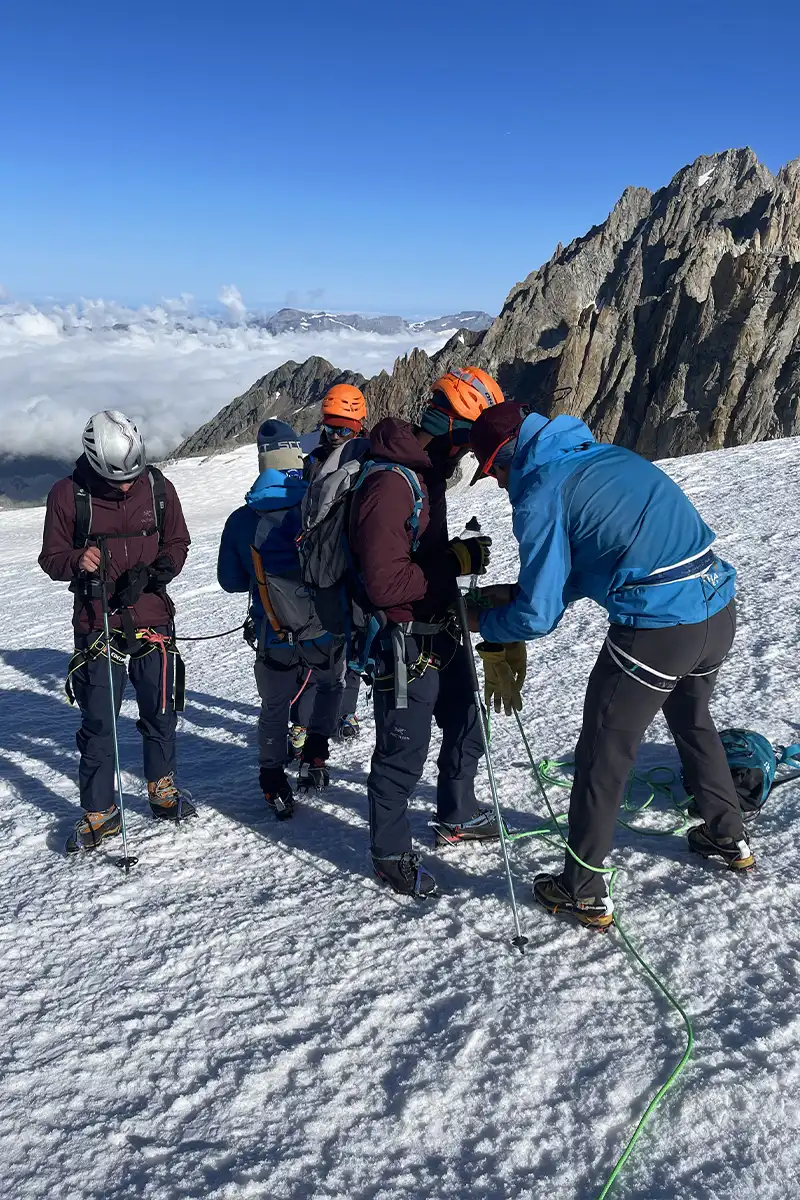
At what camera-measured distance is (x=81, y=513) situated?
4742 millimetres

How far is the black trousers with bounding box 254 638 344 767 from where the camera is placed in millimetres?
5039

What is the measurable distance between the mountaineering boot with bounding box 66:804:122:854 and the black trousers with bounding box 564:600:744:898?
2.91 meters

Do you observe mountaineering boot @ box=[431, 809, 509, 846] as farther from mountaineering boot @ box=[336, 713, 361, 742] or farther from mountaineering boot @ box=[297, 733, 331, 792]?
mountaineering boot @ box=[336, 713, 361, 742]

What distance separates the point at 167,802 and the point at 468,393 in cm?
326

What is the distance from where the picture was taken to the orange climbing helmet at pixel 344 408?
Answer: 565cm

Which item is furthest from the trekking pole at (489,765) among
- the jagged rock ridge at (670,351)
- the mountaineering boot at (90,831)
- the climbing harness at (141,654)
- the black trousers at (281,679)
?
the jagged rock ridge at (670,351)

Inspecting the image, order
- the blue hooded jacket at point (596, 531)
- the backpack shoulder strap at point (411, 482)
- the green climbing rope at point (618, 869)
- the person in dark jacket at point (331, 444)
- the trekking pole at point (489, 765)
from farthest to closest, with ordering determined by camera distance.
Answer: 1. the person in dark jacket at point (331, 444)
2. the backpack shoulder strap at point (411, 482)
3. the trekking pole at point (489, 765)
4. the blue hooded jacket at point (596, 531)
5. the green climbing rope at point (618, 869)

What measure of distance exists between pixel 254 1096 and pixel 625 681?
2.27 meters

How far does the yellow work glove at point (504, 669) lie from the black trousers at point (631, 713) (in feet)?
1.49

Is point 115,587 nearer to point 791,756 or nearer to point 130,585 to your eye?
point 130,585

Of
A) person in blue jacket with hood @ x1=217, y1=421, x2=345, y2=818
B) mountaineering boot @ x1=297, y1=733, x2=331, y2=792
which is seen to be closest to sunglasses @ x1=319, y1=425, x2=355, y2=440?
person in blue jacket with hood @ x1=217, y1=421, x2=345, y2=818

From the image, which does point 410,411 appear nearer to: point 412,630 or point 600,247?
point 412,630

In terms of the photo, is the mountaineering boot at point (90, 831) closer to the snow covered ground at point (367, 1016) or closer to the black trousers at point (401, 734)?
the snow covered ground at point (367, 1016)

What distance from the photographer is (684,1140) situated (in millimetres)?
2812
